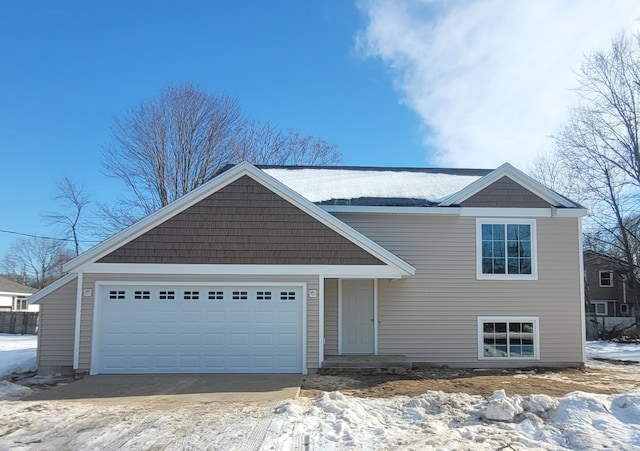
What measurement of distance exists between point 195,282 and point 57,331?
3.63 m

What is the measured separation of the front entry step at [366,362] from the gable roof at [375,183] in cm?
400

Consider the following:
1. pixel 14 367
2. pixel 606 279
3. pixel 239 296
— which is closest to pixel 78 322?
pixel 14 367

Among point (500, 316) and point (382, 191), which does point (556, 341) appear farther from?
point (382, 191)

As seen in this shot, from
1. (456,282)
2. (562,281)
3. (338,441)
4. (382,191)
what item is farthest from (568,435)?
(382,191)

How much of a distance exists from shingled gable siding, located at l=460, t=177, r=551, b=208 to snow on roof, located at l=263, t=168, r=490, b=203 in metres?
0.86

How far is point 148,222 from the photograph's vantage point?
11.3m

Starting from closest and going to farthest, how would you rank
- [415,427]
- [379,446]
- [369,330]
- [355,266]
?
[379,446] → [415,427] → [355,266] → [369,330]

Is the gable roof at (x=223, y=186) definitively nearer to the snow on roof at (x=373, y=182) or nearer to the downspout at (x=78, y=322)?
the downspout at (x=78, y=322)

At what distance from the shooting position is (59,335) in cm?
1183

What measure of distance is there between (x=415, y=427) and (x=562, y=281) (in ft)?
27.3

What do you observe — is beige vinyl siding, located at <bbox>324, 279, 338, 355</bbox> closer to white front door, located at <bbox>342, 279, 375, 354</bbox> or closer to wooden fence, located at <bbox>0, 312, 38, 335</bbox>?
white front door, located at <bbox>342, 279, 375, 354</bbox>

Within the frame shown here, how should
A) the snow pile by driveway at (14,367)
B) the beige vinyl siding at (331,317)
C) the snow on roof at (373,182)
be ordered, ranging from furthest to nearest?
1. the snow on roof at (373,182)
2. the beige vinyl siding at (331,317)
3. the snow pile by driveway at (14,367)

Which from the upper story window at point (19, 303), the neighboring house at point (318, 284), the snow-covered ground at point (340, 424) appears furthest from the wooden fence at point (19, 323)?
the snow-covered ground at point (340, 424)

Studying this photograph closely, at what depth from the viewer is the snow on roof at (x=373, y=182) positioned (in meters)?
13.8
